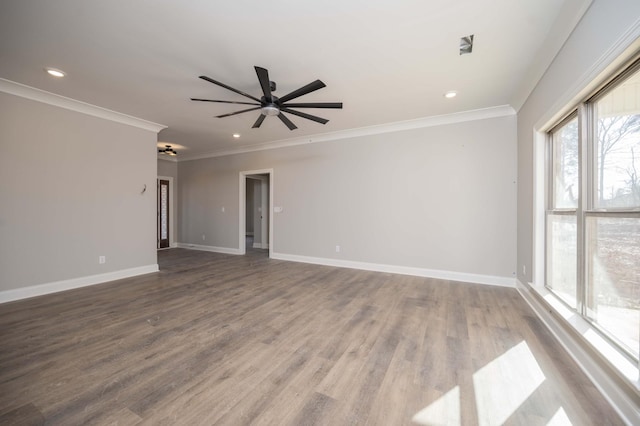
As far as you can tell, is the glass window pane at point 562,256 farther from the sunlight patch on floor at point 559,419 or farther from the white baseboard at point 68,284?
the white baseboard at point 68,284

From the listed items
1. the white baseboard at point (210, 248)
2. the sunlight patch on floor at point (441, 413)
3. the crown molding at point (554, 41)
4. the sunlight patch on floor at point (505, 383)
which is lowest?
the sunlight patch on floor at point (441, 413)

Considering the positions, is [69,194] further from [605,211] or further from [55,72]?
[605,211]

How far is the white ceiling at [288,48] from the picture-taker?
195 centimetres

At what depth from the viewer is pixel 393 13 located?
200 cm

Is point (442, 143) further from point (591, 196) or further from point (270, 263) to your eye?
point (270, 263)

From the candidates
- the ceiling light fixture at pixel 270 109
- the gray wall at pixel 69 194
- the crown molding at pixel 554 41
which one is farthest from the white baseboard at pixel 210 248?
the crown molding at pixel 554 41

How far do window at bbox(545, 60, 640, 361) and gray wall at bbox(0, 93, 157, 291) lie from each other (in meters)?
6.06

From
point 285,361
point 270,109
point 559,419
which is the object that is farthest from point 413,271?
point 270,109

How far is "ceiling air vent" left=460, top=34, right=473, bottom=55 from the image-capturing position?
7.43ft

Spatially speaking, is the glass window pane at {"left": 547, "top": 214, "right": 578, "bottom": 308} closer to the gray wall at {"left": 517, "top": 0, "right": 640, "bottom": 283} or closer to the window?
the window

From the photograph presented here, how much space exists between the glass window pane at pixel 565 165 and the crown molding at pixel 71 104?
5965 millimetres

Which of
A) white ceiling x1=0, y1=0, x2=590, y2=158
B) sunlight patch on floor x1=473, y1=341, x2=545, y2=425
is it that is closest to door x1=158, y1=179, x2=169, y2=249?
white ceiling x1=0, y1=0, x2=590, y2=158

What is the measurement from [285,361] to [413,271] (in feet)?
10.5

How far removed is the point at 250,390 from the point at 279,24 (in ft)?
9.25
